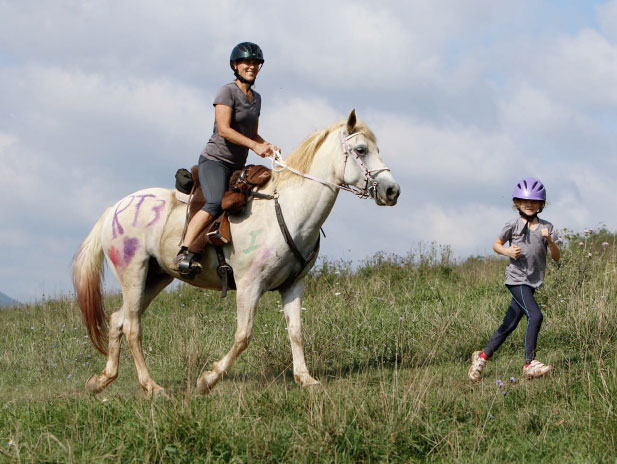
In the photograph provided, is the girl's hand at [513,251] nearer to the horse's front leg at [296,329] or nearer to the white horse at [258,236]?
the white horse at [258,236]

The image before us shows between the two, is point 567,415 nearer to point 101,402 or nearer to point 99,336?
point 101,402

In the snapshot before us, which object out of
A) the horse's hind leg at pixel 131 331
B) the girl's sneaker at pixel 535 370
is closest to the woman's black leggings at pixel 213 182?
the horse's hind leg at pixel 131 331

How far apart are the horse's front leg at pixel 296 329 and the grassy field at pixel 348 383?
0.22 metres

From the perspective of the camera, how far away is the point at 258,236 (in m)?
6.47

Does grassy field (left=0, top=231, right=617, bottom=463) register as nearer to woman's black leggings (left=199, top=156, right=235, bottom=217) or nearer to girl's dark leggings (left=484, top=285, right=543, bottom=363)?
girl's dark leggings (left=484, top=285, right=543, bottom=363)

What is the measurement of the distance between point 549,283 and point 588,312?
5.60ft

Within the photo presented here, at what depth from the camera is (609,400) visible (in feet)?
16.4

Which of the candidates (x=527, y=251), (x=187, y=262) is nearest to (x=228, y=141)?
(x=187, y=262)

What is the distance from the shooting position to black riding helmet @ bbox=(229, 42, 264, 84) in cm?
669

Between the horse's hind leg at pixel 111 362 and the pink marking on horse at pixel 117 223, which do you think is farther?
the pink marking on horse at pixel 117 223

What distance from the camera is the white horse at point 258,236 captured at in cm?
636

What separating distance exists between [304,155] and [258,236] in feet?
3.06

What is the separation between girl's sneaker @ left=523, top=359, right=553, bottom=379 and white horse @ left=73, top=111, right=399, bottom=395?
6.87 feet

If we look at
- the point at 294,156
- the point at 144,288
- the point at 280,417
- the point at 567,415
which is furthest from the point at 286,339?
the point at 567,415
